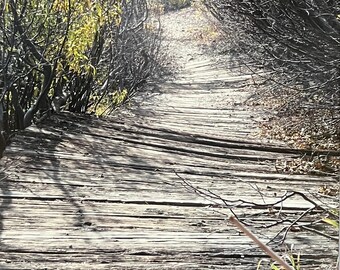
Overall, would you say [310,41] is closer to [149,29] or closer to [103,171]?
[103,171]

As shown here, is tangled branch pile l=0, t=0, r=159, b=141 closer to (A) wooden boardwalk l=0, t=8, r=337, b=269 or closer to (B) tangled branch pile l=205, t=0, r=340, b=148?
(A) wooden boardwalk l=0, t=8, r=337, b=269

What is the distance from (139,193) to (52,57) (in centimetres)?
256

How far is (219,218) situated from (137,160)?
1.60 meters

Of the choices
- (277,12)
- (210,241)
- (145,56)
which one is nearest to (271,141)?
(277,12)

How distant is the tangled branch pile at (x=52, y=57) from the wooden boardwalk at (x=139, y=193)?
0.49m

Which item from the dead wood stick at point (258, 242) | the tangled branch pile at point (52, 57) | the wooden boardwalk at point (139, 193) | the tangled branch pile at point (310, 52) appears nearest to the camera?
the dead wood stick at point (258, 242)

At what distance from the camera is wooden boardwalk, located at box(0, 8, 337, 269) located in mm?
3059

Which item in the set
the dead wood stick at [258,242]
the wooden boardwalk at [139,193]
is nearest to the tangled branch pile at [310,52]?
the wooden boardwalk at [139,193]

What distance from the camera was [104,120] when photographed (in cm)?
677

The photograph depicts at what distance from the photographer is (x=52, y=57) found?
6098mm

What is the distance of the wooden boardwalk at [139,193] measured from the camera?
3.06 metres

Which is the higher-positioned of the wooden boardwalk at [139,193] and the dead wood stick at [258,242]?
the dead wood stick at [258,242]

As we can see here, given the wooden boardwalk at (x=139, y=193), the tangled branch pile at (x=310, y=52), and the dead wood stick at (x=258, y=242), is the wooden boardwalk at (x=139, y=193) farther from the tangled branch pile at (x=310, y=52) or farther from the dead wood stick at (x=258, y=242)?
the dead wood stick at (x=258, y=242)

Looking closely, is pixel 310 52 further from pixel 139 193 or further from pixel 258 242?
pixel 258 242
